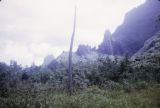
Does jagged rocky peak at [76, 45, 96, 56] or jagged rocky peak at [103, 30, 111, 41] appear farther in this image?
jagged rocky peak at [103, 30, 111, 41]

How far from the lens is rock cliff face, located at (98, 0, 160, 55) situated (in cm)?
12292

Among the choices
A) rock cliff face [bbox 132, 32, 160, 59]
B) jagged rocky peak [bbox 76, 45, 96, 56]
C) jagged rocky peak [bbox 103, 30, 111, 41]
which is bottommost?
rock cliff face [bbox 132, 32, 160, 59]

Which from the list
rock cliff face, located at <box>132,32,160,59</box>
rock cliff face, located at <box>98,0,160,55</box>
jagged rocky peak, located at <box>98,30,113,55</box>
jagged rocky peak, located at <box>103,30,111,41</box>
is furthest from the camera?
jagged rocky peak, located at <box>103,30,111,41</box>

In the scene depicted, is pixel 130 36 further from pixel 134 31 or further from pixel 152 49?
pixel 152 49

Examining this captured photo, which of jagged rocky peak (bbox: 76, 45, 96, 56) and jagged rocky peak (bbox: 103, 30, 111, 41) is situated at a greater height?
jagged rocky peak (bbox: 103, 30, 111, 41)

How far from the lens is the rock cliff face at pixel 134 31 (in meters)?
123

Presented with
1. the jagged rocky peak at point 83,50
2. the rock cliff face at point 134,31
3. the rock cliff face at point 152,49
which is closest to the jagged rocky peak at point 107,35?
the rock cliff face at point 134,31

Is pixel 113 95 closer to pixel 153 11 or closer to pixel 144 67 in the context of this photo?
pixel 144 67

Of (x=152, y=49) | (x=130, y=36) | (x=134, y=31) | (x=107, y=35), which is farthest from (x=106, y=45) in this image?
(x=152, y=49)

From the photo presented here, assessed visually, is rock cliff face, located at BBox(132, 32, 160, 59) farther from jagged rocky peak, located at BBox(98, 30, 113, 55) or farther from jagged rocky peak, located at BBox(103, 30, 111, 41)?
jagged rocky peak, located at BBox(103, 30, 111, 41)

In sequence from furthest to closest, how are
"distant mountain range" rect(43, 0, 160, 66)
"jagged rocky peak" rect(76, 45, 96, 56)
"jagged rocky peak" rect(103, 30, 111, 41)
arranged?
"jagged rocky peak" rect(103, 30, 111, 41)
"jagged rocky peak" rect(76, 45, 96, 56)
"distant mountain range" rect(43, 0, 160, 66)

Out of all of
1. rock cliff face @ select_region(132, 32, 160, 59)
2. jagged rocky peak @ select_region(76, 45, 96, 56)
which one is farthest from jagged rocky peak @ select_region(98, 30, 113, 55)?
rock cliff face @ select_region(132, 32, 160, 59)

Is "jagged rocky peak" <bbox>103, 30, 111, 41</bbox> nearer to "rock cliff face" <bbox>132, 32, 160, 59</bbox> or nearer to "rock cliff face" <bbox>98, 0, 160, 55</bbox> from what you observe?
"rock cliff face" <bbox>98, 0, 160, 55</bbox>

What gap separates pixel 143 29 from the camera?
134375 millimetres
